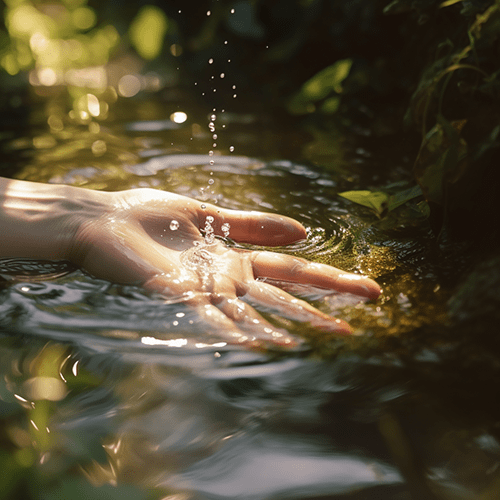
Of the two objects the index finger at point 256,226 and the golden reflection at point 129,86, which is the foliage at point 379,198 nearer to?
the index finger at point 256,226

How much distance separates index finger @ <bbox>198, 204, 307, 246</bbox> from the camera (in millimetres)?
1464

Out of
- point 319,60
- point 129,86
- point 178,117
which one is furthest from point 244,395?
point 129,86

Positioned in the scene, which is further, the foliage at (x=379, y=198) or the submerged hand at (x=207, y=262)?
the foliage at (x=379, y=198)

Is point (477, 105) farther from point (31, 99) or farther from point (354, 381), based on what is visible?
point (31, 99)

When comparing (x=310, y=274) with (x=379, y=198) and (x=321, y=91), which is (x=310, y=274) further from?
(x=321, y=91)

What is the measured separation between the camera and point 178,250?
137 cm

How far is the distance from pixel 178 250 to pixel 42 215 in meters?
0.37

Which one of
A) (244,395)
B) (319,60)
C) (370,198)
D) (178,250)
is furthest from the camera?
(319,60)

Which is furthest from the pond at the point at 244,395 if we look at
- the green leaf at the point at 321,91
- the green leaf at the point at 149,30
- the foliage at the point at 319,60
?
the green leaf at the point at 149,30

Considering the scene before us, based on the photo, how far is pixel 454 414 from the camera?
2.81 ft

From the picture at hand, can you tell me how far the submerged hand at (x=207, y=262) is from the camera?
3.70ft

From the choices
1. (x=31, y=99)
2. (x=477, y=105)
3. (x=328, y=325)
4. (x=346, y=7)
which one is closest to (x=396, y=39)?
(x=346, y=7)

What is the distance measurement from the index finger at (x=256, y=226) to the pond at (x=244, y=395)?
0.15 feet

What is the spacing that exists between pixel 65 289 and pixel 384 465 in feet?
2.54
